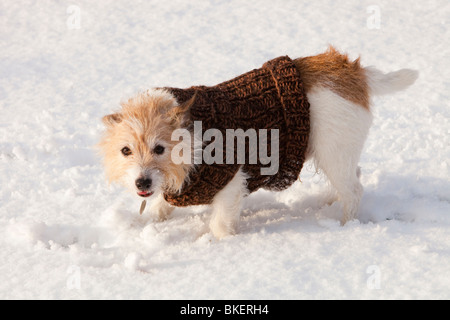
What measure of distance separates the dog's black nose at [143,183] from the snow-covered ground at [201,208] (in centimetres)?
47

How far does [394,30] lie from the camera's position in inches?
261

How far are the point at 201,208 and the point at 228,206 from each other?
1.92 ft

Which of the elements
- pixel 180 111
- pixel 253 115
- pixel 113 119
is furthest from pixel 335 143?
pixel 113 119

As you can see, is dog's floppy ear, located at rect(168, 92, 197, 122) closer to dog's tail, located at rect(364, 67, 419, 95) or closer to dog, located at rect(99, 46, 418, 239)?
dog, located at rect(99, 46, 418, 239)

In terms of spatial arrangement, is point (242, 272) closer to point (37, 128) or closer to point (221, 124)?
point (221, 124)

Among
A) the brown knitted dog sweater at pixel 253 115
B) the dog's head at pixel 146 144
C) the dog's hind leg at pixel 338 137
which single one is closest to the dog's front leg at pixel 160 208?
the brown knitted dog sweater at pixel 253 115

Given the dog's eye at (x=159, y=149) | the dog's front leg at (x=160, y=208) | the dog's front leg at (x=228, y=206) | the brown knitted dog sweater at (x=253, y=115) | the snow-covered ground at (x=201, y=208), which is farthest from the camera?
the dog's front leg at (x=160, y=208)

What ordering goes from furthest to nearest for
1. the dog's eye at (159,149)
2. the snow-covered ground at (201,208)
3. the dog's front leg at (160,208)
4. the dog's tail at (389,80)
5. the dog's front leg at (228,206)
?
the dog's front leg at (160,208), the dog's tail at (389,80), the dog's front leg at (228,206), the dog's eye at (159,149), the snow-covered ground at (201,208)

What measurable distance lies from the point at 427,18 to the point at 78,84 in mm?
5354

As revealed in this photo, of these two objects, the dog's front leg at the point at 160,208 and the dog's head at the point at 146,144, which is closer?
the dog's head at the point at 146,144

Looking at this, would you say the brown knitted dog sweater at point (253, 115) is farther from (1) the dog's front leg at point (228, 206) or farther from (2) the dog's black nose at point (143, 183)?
(2) the dog's black nose at point (143, 183)

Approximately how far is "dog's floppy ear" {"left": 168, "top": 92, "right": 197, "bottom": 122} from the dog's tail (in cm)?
139

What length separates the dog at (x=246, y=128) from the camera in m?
2.66
